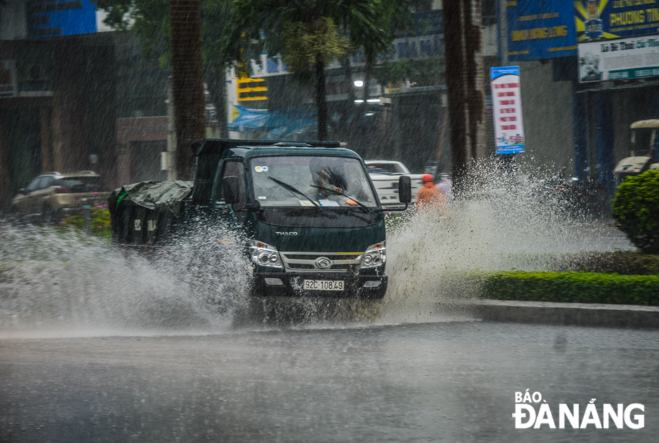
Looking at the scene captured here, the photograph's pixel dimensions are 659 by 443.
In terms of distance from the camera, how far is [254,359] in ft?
23.4

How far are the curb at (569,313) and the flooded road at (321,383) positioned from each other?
0.28 metres

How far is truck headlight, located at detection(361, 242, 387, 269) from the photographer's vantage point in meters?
9.34

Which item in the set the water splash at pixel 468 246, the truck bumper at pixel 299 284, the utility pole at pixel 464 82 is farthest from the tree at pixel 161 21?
the truck bumper at pixel 299 284

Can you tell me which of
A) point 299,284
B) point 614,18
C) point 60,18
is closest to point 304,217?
point 299,284

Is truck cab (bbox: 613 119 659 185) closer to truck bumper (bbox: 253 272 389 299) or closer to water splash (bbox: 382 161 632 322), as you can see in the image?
water splash (bbox: 382 161 632 322)

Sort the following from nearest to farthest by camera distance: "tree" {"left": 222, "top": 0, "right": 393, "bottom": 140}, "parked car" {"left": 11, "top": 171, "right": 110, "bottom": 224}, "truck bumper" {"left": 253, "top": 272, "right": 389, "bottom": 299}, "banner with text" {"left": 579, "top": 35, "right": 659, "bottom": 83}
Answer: "truck bumper" {"left": 253, "top": 272, "right": 389, "bottom": 299}
"tree" {"left": 222, "top": 0, "right": 393, "bottom": 140}
"banner with text" {"left": 579, "top": 35, "right": 659, "bottom": 83}
"parked car" {"left": 11, "top": 171, "right": 110, "bottom": 224}

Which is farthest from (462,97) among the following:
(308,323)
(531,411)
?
(531,411)

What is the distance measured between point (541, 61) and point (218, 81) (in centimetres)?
1177

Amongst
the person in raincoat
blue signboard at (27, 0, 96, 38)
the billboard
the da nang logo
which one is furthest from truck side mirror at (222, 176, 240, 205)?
the billboard

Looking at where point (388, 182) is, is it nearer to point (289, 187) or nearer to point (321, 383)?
point (289, 187)

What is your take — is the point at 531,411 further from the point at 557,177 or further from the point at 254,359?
the point at 557,177

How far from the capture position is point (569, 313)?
8.96 m

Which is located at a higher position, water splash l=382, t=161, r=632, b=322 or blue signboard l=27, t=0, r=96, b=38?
blue signboard l=27, t=0, r=96, b=38

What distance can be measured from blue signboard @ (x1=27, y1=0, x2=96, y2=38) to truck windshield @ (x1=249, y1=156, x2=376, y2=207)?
87.7 ft
